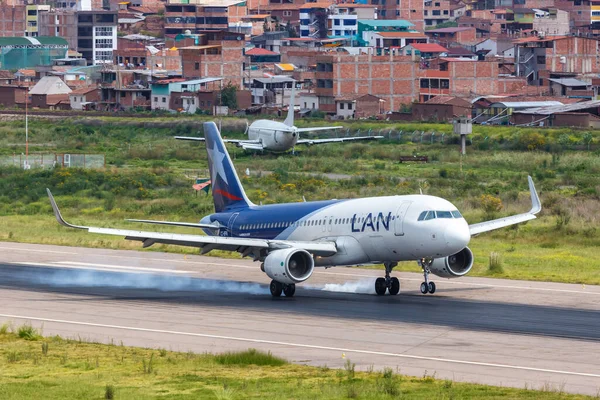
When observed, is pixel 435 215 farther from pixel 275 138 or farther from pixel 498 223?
pixel 275 138

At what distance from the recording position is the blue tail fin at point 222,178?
5675cm

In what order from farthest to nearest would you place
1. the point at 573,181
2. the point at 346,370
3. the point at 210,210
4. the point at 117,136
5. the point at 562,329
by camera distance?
the point at 117,136 < the point at 573,181 < the point at 210,210 < the point at 562,329 < the point at 346,370

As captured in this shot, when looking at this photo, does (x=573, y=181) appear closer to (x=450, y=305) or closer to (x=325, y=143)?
(x=325, y=143)

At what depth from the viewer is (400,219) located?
46.3 m

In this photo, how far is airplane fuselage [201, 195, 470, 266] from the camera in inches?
1786

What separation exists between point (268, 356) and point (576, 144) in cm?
10282

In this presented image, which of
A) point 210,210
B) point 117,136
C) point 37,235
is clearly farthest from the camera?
point 117,136

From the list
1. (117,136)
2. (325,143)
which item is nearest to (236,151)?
(325,143)

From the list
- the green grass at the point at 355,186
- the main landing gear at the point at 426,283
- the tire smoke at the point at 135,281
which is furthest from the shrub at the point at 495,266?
the tire smoke at the point at 135,281

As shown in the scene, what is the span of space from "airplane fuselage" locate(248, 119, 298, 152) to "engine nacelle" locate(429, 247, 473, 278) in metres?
88.5

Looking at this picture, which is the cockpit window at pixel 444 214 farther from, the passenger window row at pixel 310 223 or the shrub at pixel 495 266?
the shrub at pixel 495 266

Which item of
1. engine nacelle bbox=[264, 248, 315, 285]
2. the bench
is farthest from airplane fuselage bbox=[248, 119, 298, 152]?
engine nacelle bbox=[264, 248, 315, 285]

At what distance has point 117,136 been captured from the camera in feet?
542

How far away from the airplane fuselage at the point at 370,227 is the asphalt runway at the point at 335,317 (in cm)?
202
